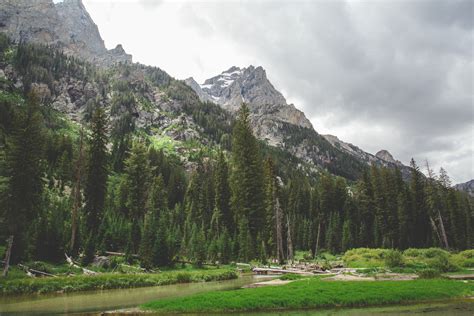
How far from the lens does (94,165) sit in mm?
48031

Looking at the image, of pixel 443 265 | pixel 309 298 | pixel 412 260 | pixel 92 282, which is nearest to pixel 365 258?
pixel 412 260

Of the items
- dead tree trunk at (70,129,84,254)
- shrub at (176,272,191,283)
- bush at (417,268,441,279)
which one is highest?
dead tree trunk at (70,129,84,254)

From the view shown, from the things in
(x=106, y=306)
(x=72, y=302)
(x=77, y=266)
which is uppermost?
(x=77, y=266)

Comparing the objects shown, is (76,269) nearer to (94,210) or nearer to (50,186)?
(94,210)

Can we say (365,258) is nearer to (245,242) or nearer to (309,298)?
(245,242)

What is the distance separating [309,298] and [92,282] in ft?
62.1

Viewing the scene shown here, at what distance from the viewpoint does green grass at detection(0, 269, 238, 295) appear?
87.3 ft

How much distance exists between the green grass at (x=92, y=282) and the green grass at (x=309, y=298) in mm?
12400

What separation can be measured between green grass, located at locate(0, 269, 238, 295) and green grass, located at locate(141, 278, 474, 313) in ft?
40.7

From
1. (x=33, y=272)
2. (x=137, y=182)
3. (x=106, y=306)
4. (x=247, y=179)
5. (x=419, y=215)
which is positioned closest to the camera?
(x=106, y=306)

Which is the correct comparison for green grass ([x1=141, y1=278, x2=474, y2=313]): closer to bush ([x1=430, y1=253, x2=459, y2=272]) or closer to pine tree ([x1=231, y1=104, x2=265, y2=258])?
bush ([x1=430, y1=253, x2=459, y2=272])

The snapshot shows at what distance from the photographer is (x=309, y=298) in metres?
19.7

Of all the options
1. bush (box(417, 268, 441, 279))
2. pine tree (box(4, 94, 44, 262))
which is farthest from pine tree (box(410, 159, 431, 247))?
pine tree (box(4, 94, 44, 262))

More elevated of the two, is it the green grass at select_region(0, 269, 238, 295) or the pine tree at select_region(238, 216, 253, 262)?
the pine tree at select_region(238, 216, 253, 262)
